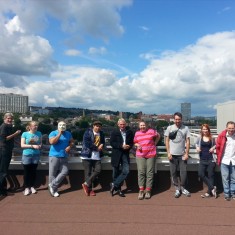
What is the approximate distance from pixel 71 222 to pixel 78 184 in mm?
2213

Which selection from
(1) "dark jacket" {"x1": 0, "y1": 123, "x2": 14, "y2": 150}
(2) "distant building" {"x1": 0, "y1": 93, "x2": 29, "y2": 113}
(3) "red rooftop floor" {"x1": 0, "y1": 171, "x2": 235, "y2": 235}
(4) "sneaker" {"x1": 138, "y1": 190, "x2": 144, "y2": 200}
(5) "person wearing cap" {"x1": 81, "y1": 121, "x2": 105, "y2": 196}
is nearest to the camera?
(3) "red rooftop floor" {"x1": 0, "y1": 171, "x2": 235, "y2": 235}

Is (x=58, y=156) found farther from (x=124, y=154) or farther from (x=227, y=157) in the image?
(x=227, y=157)

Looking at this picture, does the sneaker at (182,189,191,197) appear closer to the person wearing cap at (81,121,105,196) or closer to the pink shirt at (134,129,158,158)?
the pink shirt at (134,129,158,158)

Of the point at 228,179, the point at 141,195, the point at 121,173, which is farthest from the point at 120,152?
the point at 228,179

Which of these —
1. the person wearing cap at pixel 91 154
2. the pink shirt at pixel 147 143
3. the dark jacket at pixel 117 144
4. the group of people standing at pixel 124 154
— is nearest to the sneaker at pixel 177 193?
the group of people standing at pixel 124 154

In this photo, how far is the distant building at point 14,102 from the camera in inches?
2704

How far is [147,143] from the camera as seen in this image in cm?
661

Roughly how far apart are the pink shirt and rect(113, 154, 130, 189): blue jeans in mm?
309

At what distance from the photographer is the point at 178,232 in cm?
467

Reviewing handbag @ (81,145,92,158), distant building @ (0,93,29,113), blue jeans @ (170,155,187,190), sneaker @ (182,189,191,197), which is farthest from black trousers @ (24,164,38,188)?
distant building @ (0,93,29,113)

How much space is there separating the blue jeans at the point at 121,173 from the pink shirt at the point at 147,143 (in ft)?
1.01

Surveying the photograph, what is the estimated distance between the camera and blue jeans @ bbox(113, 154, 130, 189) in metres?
6.62

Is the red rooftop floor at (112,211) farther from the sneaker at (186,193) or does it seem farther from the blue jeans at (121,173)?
the blue jeans at (121,173)

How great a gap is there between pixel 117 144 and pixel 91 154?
2.01 ft
